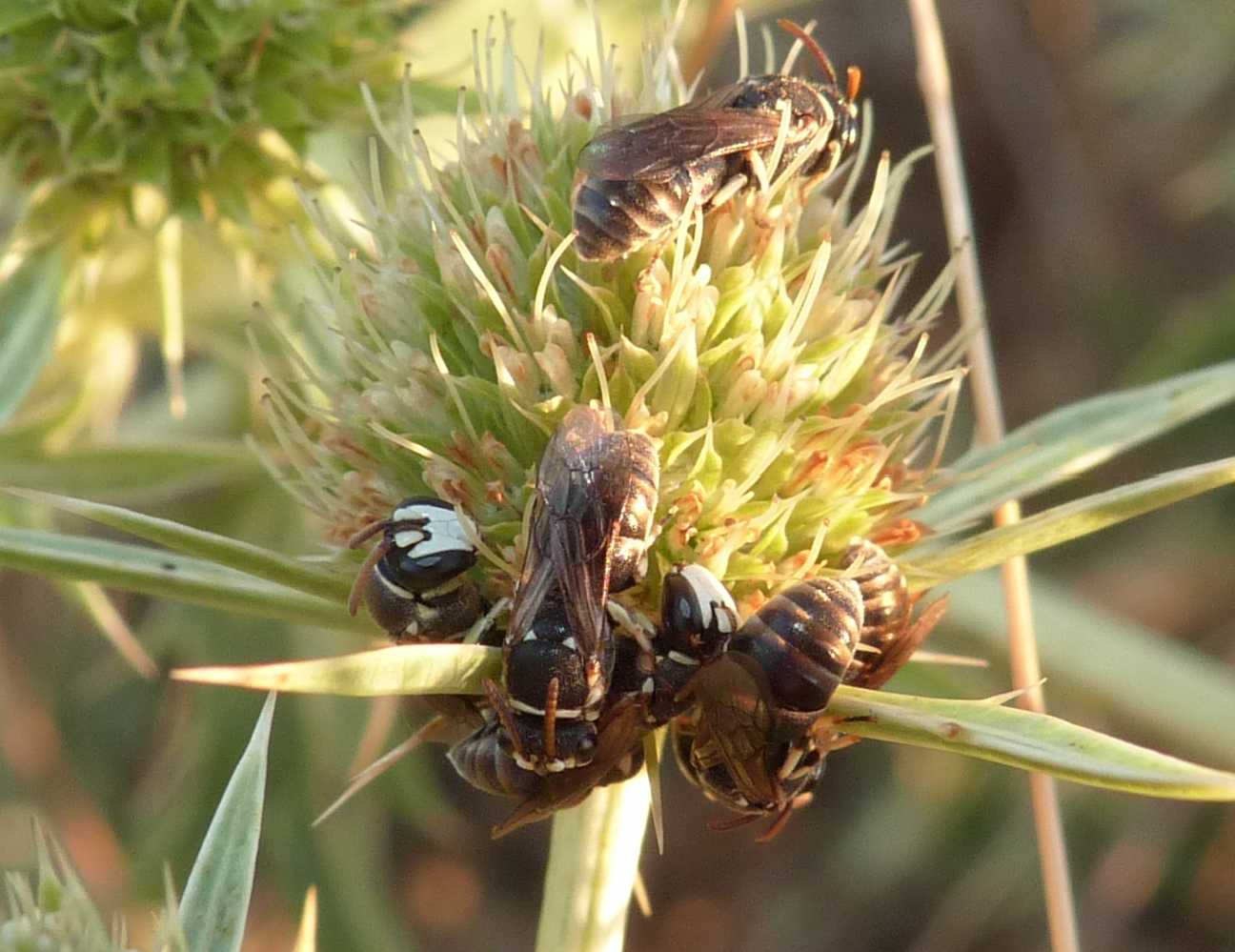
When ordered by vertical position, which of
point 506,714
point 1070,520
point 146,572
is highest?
point 1070,520

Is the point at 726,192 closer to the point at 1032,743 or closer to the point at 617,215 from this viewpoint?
the point at 617,215

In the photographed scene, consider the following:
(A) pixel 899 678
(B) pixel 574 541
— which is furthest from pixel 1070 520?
(A) pixel 899 678

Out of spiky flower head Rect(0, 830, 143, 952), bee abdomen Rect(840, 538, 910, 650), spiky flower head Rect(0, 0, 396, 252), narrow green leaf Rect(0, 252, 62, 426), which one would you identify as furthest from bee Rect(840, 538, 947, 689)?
narrow green leaf Rect(0, 252, 62, 426)

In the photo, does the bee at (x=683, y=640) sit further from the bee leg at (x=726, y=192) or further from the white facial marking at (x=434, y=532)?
the bee leg at (x=726, y=192)

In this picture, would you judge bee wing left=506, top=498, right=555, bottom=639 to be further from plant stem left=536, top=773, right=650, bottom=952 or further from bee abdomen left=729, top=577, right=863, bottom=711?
plant stem left=536, top=773, right=650, bottom=952

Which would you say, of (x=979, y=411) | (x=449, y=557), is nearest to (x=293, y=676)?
(x=449, y=557)

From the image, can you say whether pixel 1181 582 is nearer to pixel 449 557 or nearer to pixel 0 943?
pixel 449 557
